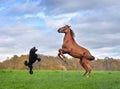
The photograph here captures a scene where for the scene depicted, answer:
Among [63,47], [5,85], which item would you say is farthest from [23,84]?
[63,47]

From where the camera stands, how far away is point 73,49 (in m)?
21.9

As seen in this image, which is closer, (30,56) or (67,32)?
(30,56)

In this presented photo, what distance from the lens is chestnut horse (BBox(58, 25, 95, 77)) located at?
21.9 m

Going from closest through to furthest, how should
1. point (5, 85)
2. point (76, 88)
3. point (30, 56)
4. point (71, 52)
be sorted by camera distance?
point (76, 88)
point (5, 85)
point (30, 56)
point (71, 52)

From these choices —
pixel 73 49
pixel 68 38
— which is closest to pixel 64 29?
pixel 68 38

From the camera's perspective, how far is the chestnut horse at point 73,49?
2188 cm

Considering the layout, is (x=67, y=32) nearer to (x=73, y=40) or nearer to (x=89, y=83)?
(x=73, y=40)

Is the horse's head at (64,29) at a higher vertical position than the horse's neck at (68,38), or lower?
higher

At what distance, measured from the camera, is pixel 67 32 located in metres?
22.5

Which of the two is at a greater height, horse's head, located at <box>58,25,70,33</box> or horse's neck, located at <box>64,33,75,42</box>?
horse's head, located at <box>58,25,70,33</box>

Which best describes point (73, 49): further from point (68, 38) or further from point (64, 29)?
point (64, 29)

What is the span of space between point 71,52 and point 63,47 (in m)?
0.57

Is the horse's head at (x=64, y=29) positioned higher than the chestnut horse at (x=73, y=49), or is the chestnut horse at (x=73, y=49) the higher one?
the horse's head at (x=64, y=29)

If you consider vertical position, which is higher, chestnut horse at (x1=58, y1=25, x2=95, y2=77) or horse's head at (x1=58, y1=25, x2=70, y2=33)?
horse's head at (x1=58, y1=25, x2=70, y2=33)
